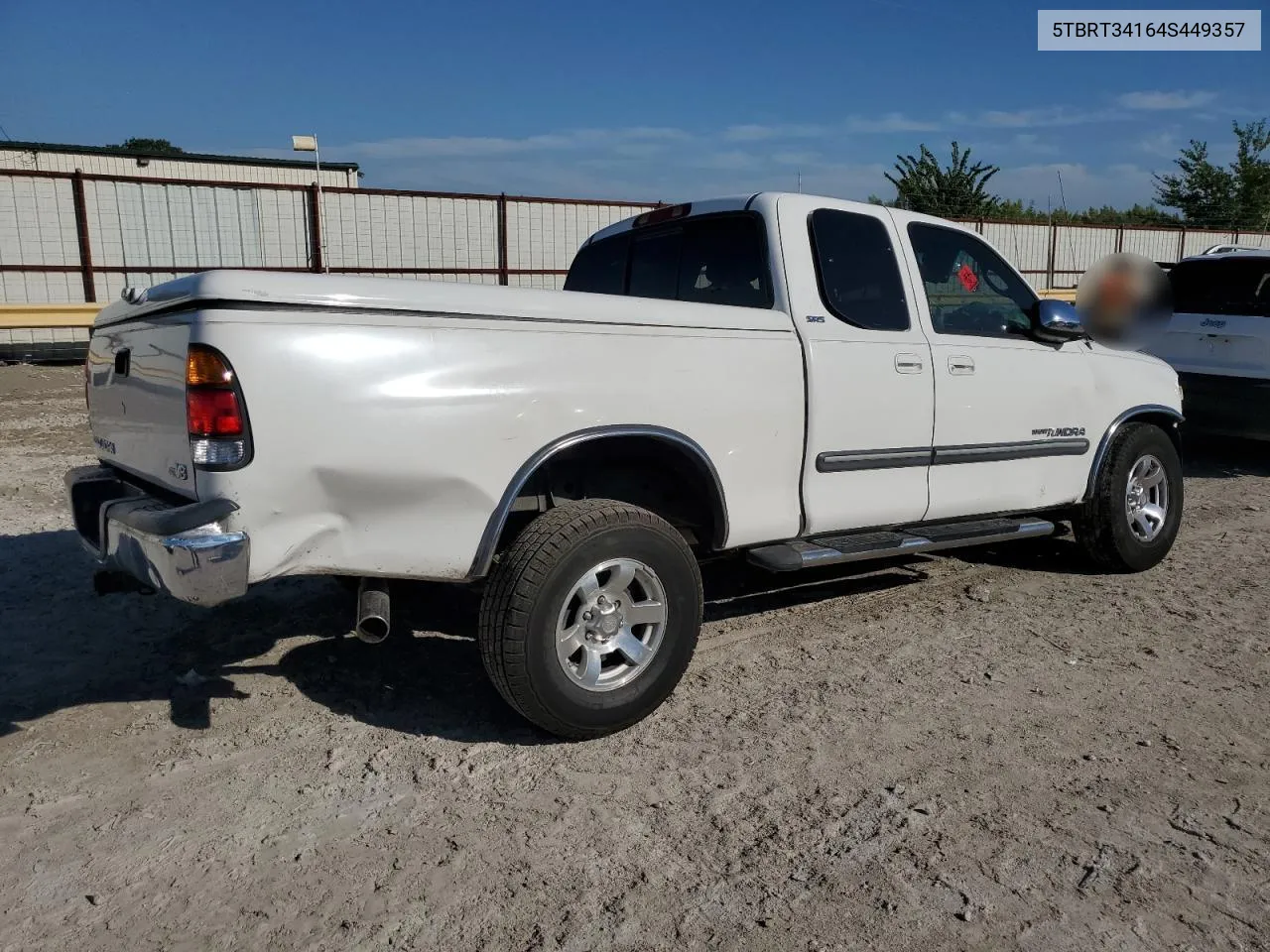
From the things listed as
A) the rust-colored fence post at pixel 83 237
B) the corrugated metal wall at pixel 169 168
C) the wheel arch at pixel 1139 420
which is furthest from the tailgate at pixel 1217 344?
the corrugated metal wall at pixel 169 168

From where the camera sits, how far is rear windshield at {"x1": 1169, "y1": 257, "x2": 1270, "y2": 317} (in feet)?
25.5

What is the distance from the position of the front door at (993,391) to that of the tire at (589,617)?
160 centimetres

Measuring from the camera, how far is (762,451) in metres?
3.77

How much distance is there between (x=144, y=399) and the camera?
10.5ft

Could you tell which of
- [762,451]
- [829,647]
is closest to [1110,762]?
[829,647]

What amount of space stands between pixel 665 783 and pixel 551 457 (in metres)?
1.10

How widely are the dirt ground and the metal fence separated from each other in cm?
1254

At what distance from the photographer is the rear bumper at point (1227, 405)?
7652 mm

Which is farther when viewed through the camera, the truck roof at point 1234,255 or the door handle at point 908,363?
the truck roof at point 1234,255

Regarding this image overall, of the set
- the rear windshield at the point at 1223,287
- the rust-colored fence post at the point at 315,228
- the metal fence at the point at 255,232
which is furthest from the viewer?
the rust-colored fence post at the point at 315,228

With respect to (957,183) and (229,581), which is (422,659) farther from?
(957,183)

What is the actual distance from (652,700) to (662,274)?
2086 mm

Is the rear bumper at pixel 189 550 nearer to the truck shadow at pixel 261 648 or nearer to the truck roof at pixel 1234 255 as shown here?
the truck shadow at pixel 261 648

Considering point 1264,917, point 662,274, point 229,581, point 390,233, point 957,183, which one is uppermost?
point 957,183
